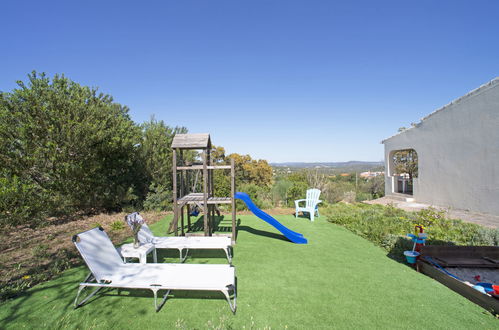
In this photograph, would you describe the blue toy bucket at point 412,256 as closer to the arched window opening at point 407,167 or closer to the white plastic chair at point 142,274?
the white plastic chair at point 142,274

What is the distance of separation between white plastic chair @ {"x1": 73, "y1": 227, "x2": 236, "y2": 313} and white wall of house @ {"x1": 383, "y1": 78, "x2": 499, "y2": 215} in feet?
31.6

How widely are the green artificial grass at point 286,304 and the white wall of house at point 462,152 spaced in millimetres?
6425

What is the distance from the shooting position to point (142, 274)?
10.9 ft

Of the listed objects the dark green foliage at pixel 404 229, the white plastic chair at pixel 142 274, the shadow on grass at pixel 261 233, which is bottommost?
the shadow on grass at pixel 261 233

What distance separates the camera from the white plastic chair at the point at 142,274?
9.73 ft

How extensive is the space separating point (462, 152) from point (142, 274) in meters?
11.3

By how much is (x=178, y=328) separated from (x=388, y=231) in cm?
583

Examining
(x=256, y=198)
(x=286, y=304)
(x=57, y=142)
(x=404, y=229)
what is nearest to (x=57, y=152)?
(x=57, y=142)

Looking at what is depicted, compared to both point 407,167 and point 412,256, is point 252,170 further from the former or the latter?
point 412,256

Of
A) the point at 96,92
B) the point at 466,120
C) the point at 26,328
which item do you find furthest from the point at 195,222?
the point at 466,120

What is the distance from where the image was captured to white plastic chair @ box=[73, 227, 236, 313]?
2967mm

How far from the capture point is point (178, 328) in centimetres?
261

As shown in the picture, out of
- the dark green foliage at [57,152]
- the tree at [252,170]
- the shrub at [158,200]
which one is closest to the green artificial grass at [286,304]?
the dark green foliage at [57,152]

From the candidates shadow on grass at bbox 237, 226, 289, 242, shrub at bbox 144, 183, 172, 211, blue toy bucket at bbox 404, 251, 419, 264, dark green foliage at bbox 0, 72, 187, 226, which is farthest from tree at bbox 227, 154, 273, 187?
blue toy bucket at bbox 404, 251, 419, 264
